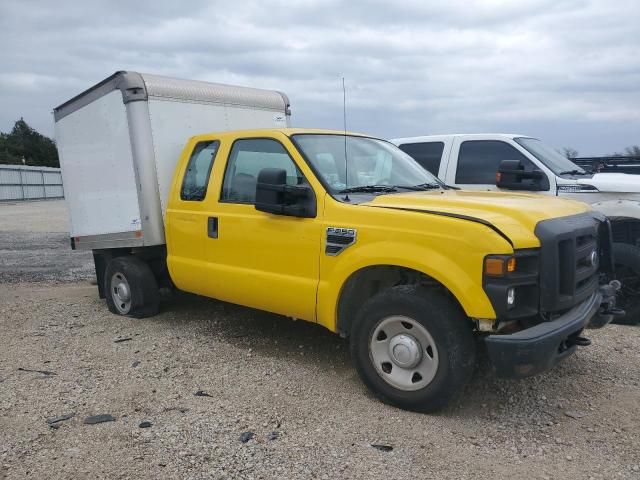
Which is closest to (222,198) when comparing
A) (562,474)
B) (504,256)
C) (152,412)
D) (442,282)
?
(152,412)

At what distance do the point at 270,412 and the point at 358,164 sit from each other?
86.0 inches

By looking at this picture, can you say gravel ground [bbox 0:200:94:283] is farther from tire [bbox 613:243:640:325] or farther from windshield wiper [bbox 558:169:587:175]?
tire [bbox 613:243:640:325]

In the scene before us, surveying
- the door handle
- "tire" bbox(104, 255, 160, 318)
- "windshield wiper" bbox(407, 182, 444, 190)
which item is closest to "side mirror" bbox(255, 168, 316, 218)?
the door handle

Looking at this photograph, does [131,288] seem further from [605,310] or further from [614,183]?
[614,183]

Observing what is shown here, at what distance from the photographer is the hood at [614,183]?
19.8 ft

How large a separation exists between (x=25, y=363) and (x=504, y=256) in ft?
13.3

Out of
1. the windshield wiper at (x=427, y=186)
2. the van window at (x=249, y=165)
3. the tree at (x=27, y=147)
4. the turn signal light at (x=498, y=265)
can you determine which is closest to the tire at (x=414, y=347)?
the turn signal light at (x=498, y=265)

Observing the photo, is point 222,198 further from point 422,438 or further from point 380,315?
point 422,438

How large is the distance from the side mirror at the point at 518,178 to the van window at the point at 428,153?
111 centimetres

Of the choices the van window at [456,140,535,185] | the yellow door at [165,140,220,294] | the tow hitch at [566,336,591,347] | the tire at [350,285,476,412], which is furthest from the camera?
the van window at [456,140,535,185]

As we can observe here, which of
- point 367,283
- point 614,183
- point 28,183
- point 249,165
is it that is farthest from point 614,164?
point 28,183

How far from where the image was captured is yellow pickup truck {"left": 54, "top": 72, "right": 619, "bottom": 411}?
357 cm

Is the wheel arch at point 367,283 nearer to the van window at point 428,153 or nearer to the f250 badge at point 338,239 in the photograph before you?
the f250 badge at point 338,239

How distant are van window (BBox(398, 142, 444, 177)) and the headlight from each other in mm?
1544
